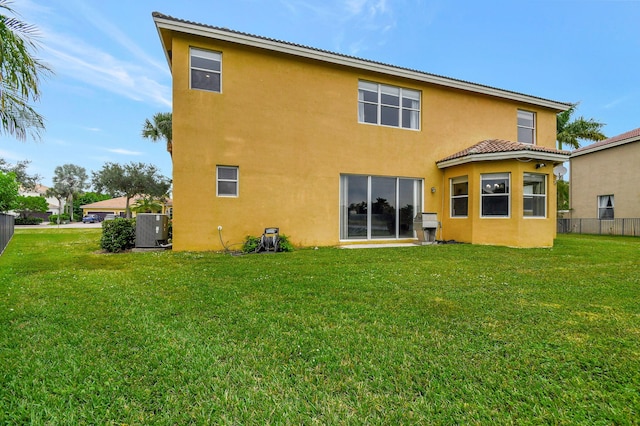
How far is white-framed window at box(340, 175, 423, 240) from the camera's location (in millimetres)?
11711

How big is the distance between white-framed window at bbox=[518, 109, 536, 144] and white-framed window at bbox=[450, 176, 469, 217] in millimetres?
5094

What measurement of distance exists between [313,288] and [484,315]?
2611 mm

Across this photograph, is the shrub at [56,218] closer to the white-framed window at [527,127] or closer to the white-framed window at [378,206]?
the white-framed window at [378,206]

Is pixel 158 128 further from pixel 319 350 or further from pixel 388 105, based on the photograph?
pixel 319 350

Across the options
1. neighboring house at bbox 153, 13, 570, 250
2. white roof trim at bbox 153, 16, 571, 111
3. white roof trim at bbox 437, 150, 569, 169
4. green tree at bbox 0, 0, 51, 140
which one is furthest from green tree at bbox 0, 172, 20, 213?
white roof trim at bbox 437, 150, 569, 169

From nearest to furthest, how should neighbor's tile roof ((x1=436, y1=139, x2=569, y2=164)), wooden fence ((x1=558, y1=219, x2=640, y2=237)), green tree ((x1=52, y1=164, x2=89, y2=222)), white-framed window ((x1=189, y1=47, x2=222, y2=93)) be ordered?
white-framed window ((x1=189, y1=47, x2=222, y2=93)) → neighbor's tile roof ((x1=436, y1=139, x2=569, y2=164)) → wooden fence ((x1=558, y1=219, x2=640, y2=237)) → green tree ((x1=52, y1=164, x2=89, y2=222))

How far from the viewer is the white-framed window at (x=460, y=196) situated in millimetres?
12008

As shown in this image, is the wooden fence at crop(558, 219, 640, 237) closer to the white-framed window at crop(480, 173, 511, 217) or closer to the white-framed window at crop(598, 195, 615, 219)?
the white-framed window at crop(598, 195, 615, 219)

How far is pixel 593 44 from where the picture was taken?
20109mm

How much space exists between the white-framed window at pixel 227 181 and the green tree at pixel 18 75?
4.87m

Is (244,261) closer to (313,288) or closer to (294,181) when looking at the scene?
(313,288)

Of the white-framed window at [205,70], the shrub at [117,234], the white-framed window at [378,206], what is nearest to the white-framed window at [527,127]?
the white-framed window at [378,206]

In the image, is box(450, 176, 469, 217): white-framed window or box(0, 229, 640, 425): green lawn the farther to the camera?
box(450, 176, 469, 217): white-framed window

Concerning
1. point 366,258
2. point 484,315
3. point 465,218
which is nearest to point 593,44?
point 465,218
